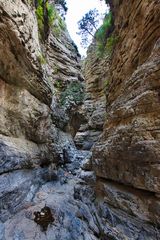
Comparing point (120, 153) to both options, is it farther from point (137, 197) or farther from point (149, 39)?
point (149, 39)

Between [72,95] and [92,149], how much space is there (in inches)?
398

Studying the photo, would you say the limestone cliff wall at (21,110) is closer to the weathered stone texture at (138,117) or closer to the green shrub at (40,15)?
the green shrub at (40,15)

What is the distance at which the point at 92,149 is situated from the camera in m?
6.74

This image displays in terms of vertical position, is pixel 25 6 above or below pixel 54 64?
below

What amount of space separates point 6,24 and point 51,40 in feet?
42.3

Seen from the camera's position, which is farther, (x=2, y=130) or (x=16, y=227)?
(x=2, y=130)

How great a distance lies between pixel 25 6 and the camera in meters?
6.31

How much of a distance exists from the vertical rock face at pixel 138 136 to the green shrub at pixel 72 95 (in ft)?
32.0

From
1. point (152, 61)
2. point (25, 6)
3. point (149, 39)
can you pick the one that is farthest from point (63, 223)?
point (25, 6)

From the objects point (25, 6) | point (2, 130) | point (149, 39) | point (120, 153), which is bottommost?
point (120, 153)

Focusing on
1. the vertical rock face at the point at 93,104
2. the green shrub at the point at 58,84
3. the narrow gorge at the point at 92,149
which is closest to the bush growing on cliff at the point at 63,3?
the vertical rock face at the point at 93,104

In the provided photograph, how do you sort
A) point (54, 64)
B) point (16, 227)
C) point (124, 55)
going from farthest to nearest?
1. point (54, 64)
2. point (124, 55)
3. point (16, 227)

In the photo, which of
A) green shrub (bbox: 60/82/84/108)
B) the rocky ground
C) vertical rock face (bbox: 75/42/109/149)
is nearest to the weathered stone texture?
the rocky ground

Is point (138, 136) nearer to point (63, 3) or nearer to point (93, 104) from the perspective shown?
point (93, 104)
